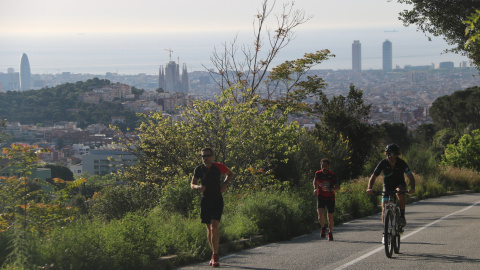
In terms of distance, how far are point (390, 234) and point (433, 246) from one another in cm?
180

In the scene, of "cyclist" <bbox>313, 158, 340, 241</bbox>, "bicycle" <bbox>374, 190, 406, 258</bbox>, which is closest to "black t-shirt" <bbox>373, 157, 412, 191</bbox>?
"bicycle" <bbox>374, 190, 406, 258</bbox>

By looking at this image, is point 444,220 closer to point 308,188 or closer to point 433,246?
point 308,188

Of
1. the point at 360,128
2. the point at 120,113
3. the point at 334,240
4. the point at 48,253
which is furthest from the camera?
the point at 120,113

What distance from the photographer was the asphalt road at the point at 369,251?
8.91 meters

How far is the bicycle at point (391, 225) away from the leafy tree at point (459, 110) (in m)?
54.9

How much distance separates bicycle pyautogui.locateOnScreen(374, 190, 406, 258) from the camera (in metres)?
9.40

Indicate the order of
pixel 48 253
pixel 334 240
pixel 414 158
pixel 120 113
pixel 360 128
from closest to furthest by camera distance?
A: pixel 48 253, pixel 334 240, pixel 360 128, pixel 414 158, pixel 120 113

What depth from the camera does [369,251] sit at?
33.5 feet

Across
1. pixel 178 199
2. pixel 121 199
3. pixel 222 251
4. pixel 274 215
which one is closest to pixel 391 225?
pixel 222 251

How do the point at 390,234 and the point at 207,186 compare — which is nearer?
the point at 207,186

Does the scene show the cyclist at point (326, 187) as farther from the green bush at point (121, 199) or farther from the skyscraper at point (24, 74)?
the skyscraper at point (24, 74)

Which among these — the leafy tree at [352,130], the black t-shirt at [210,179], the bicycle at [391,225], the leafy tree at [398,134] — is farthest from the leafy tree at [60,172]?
the bicycle at [391,225]

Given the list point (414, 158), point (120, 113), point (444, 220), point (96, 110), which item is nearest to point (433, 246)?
point (444, 220)

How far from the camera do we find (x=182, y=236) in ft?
32.3
